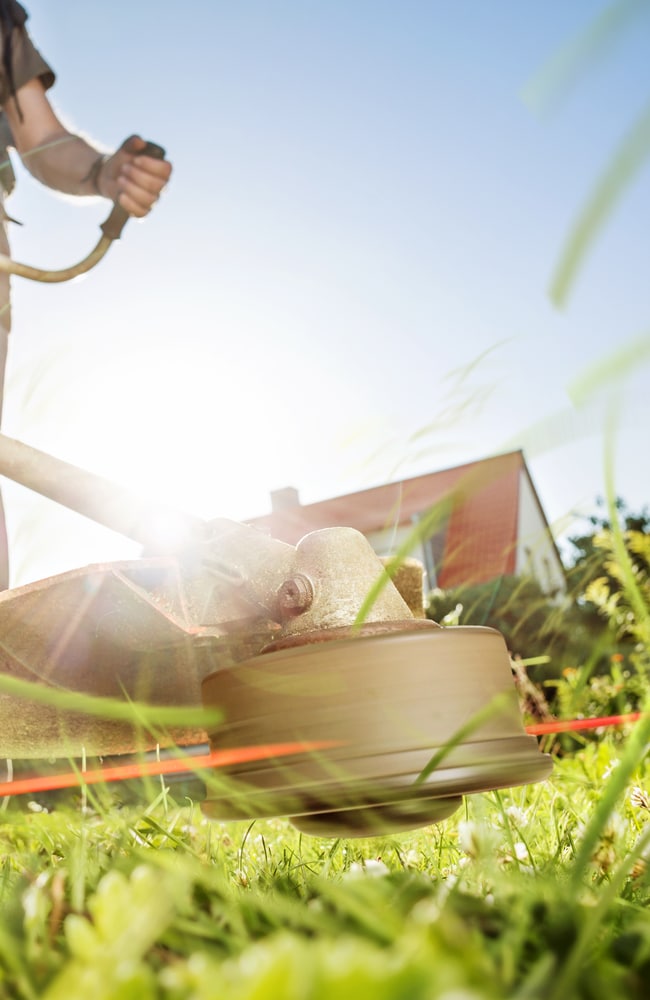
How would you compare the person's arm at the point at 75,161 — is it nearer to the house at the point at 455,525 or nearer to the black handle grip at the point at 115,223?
the black handle grip at the point at 115,223

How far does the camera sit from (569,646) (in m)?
10.2

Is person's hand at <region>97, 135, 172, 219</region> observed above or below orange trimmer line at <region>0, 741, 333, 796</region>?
above

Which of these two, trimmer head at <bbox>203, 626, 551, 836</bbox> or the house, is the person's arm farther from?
the house

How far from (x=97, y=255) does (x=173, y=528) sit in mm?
916

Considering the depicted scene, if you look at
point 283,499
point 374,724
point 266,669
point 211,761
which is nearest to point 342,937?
point 374,724

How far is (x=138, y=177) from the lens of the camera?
225cm

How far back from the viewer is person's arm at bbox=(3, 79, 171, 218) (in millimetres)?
2254

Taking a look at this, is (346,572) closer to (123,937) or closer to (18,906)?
(18,906)

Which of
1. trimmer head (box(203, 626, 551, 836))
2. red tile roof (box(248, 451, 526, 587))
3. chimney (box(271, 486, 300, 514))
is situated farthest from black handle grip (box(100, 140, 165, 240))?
chimney (box(271, 486, 300, 514))

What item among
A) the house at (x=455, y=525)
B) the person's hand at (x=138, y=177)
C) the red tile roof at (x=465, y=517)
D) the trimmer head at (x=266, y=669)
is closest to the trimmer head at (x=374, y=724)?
the trimmer head at (x=266, y=669)

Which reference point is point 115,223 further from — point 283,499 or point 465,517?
point 283,499

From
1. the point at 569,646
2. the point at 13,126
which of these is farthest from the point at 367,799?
the point at 569,646

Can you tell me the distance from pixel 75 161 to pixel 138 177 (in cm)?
56

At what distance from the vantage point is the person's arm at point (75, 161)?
7.39 ft
